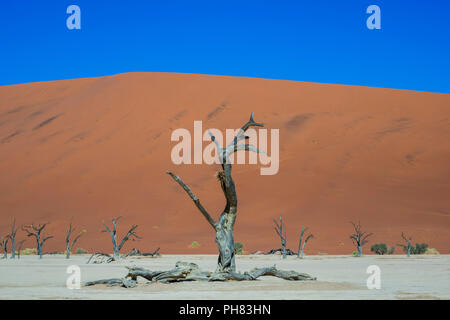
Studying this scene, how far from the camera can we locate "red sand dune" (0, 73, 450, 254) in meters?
38.6

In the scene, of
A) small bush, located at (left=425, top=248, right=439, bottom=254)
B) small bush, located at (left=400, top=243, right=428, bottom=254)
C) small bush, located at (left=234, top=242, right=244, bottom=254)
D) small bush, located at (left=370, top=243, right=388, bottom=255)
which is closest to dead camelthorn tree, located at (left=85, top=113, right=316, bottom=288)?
small bush, located at (left=234, top=242, right=244, bottom=254)

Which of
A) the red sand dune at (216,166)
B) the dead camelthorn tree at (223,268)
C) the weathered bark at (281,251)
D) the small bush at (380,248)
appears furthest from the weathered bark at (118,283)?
the red sand dune at (216,166)

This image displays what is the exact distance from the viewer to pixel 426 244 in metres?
32.8

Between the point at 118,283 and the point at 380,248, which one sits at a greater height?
the point at 118,283

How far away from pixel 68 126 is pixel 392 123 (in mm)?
29984

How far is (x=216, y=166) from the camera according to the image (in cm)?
4972

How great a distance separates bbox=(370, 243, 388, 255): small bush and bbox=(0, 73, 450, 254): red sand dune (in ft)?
7.44

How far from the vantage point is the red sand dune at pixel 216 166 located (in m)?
38.6

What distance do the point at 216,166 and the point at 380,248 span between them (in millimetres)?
19947

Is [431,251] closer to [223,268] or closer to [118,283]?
[223,268]

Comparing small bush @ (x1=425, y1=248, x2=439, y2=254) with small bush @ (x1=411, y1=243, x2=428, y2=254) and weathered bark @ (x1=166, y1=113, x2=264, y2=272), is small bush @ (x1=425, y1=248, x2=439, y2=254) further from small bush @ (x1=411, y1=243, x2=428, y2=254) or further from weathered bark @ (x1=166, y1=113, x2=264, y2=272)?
weathered bark @ (x1=166, y1=113, x2=264, y2=272)

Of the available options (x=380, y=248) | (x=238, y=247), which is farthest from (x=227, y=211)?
(x=380, y=248)
